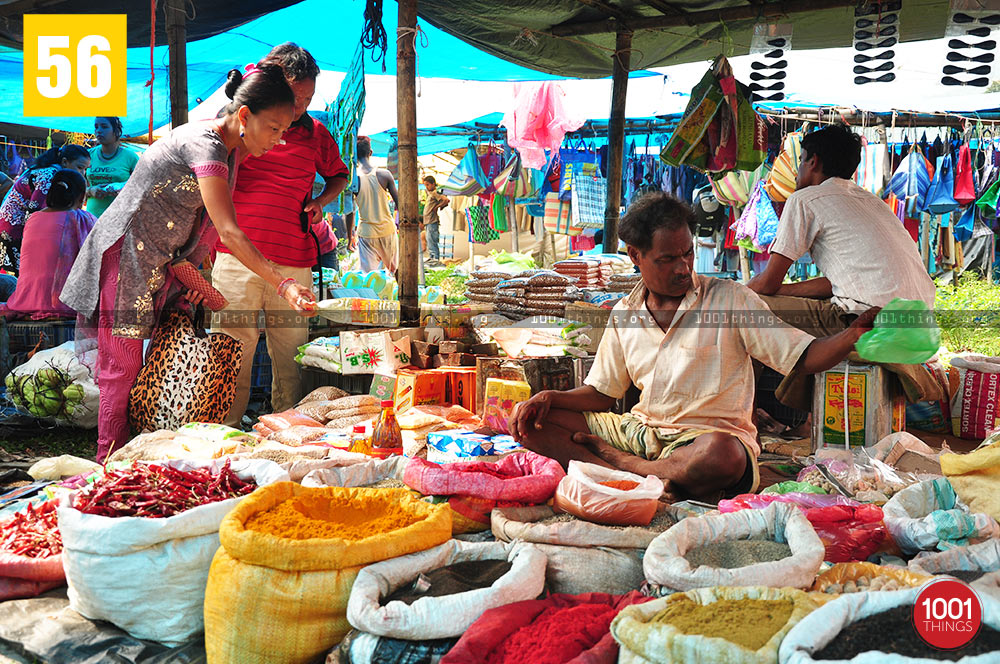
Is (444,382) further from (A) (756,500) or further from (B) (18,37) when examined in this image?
(B) (18,37)

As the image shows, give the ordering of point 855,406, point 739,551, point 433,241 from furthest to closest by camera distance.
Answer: point 433,241 → point 855,406 → point 739,551

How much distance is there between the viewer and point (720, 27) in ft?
18.7

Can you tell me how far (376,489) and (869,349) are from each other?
1422 millimetres

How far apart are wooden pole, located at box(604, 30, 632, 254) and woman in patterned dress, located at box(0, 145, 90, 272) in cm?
383

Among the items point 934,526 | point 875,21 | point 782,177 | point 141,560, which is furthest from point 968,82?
point 141,560

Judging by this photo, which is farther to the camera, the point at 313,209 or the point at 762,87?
the point at 762,87

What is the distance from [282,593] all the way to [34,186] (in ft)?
17.0

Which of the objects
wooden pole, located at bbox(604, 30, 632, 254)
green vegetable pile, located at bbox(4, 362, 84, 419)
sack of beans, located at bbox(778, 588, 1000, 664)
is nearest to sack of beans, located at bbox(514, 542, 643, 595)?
sack of beans, located at bbox(778, 588, 1000, 664)

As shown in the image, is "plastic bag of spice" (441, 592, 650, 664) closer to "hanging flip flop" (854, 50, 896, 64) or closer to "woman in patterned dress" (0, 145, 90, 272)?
"hanging flip flop" (854, 50, 896, 64)

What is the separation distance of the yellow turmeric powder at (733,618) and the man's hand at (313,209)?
3.07 metres

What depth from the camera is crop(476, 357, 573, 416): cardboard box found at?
12.4ft

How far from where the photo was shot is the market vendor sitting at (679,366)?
8.54 ft

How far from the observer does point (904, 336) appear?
227 cm

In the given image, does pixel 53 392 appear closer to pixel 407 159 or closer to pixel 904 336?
pixel 407 159
